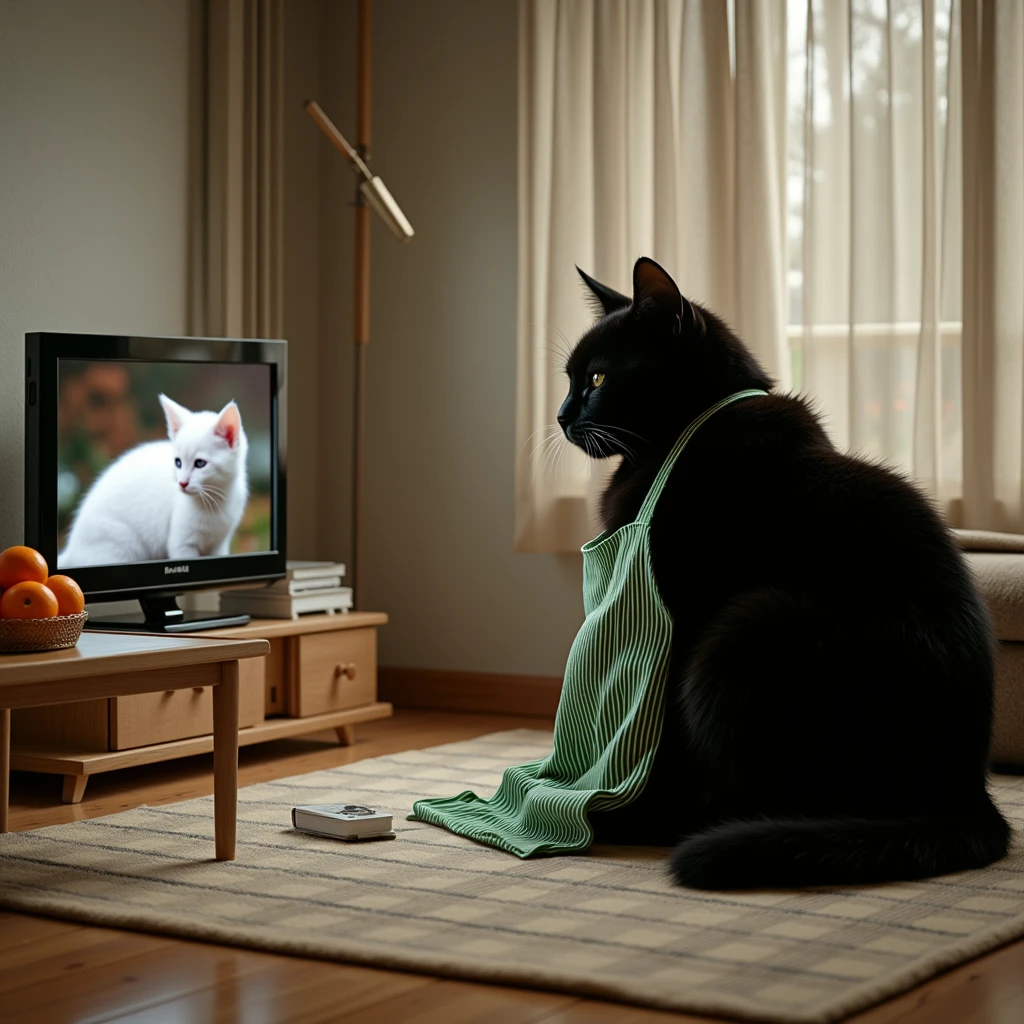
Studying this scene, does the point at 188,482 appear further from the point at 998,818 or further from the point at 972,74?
the point at 972,74

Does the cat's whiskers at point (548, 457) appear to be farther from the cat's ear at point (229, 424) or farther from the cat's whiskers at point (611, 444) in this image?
the cat's whiskers at point (611, 444)

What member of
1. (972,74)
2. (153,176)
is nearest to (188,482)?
(153,176)

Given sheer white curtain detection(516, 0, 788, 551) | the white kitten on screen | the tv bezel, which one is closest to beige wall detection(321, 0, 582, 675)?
sheer white curtain detection(516, 0, 788, 551)

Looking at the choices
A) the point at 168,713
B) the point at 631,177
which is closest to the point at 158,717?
the point at 168,713

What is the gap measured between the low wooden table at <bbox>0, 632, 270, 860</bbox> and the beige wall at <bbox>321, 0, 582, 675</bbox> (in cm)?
204

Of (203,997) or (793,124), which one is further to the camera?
(793,124)

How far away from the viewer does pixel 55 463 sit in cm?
304

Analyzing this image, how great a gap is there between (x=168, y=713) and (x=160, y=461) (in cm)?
58

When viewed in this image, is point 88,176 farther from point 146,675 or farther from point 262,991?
point 262,991

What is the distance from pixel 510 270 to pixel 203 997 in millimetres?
3009

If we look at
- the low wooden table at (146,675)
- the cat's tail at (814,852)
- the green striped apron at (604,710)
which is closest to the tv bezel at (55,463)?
the low wooden table at (146,675)

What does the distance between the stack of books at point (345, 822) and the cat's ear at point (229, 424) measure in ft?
3.86

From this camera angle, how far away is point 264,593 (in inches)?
143

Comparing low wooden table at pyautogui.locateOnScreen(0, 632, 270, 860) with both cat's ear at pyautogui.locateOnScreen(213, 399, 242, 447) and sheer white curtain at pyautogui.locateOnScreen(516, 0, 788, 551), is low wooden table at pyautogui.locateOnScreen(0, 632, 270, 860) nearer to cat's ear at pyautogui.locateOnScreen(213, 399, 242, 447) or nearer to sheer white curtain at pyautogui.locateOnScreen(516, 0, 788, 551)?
cat's ear at pyautogui.locateOnScreen(213, 399, 242, 447)
